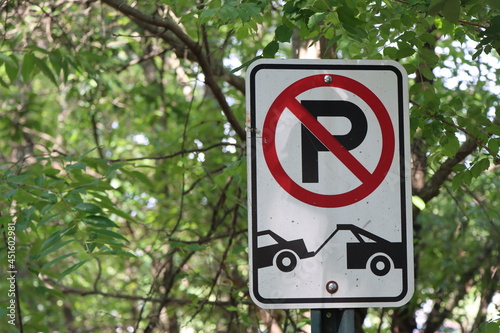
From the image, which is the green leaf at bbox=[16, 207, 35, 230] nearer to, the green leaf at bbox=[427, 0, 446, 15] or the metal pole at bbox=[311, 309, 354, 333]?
the metal pole at bbox=[311, 309, 354, 333]

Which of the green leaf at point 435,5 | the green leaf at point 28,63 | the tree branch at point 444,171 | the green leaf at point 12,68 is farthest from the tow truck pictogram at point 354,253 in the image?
the green leaf at point 28,63

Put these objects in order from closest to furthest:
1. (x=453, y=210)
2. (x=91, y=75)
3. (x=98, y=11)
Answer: (x=91, y=75)
(x=98, y=11)
(x=453, y=210)

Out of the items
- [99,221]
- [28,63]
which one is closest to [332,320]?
[99,221]

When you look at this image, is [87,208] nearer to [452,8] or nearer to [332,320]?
[332,320]

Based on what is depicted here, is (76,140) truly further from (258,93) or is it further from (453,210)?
(258,93)

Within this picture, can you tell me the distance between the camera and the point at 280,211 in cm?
191

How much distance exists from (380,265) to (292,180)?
36 cm

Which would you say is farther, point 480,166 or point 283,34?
point 480,166

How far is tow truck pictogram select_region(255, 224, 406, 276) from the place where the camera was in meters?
1.88

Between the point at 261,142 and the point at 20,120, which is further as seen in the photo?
the point at 20,120

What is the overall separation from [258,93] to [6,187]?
74.1 inches

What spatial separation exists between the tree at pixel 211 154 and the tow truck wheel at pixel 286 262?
822mm

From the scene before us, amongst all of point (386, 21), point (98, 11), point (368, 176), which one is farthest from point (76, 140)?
point (368, 176)

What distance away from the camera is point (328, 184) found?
192 cm
